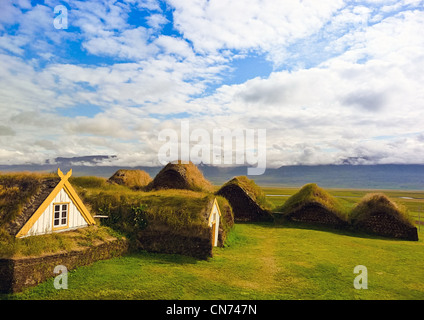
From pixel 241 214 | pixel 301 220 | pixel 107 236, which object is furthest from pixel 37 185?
pixel 301 220

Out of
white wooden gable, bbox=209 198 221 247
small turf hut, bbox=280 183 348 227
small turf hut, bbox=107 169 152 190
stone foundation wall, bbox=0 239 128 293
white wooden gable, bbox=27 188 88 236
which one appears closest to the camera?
stone foundation wall, bbox=0 239 128 293

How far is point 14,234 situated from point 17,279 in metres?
1.80

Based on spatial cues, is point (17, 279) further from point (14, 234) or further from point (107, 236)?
point (107, 236)

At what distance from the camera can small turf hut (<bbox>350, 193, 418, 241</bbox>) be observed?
20.4 m

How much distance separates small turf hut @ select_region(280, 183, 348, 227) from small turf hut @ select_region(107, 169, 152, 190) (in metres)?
14.0

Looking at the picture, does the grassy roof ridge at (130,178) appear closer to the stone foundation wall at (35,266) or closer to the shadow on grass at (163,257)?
the shadow on grass at (163,257)

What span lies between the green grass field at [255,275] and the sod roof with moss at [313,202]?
6788 millimetres

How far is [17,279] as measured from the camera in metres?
8.51

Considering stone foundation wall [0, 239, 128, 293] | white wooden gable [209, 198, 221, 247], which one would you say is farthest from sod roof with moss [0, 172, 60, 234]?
white wooden gable [209, 198, 221, 247]

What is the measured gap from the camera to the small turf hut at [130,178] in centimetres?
2534

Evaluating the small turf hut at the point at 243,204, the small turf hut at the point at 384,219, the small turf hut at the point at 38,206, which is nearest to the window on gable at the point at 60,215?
the small turf hut at the point at 38,206

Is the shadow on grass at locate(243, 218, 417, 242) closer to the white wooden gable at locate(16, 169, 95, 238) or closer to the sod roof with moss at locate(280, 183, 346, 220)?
the sod roof with moss at locate(280, 183, 346, 220)
